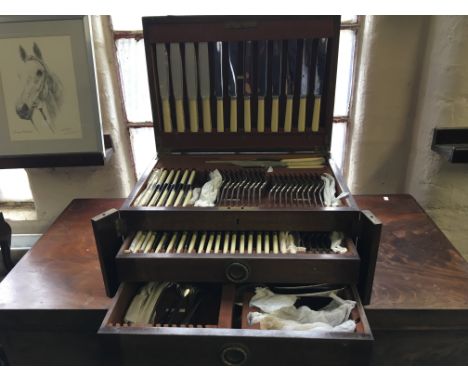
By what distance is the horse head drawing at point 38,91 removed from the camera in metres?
1.29

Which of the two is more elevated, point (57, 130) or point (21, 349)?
point (57, 130)

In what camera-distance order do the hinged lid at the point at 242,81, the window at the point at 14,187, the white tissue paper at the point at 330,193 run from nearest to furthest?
the white tissue paper at the point at 330,193 < the hinged lid at the point at 242,81 < the window at the point at 14,187

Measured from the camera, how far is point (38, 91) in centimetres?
133

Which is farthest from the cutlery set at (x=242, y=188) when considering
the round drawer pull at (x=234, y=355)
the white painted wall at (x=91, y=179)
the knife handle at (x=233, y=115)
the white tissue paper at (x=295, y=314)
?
the white painted wall at (x=91, y=179)

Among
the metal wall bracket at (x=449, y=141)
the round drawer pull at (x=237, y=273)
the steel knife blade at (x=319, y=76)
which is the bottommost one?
the round drawer pull at (x=237, y=273)

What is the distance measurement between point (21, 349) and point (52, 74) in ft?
2.75

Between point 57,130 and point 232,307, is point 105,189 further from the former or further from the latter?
point 232,307

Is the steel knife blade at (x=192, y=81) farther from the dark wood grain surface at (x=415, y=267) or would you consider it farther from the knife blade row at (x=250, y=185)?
the dark wood grain surface at (x=415, y=267)

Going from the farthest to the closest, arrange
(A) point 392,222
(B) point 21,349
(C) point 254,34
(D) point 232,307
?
(A) point 392,222
(C) point 254,34
(B) point 21,349
(D) point 232,307

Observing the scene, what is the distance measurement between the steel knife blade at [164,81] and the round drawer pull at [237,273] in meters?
0.54

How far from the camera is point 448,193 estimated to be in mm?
1365

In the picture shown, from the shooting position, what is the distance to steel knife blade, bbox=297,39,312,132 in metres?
1.13

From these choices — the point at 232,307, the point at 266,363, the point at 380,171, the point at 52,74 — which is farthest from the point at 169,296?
the point at 380,171

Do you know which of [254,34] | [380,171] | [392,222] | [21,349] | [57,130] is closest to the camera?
[21,349]
